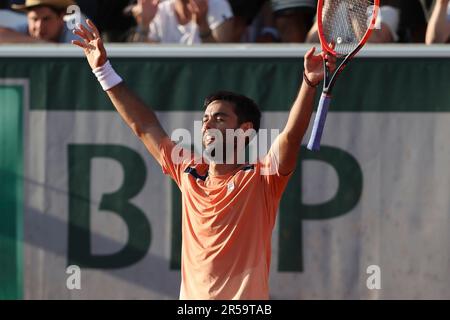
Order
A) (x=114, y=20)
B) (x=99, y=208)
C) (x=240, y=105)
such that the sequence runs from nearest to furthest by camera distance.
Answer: (x=240, y=105) < (x=99, y=208) < (x=114, y=20)

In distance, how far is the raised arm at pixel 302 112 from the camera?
4.03m

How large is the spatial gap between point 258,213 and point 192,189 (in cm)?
30

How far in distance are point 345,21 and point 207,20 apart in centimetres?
227

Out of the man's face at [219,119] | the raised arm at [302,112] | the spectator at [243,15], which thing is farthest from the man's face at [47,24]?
the raised arm at [302,112]

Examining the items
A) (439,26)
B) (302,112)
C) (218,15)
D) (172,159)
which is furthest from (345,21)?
(218,15)

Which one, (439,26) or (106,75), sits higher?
(439,26)

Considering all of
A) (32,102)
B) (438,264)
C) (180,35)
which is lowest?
(438,264)

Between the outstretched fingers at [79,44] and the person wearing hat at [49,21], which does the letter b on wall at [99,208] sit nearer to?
the person wearing hat at [49,21]

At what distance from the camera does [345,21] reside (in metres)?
4.66

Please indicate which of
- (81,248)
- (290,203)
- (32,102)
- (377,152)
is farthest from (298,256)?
(32,102)

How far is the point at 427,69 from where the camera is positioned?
6.20m

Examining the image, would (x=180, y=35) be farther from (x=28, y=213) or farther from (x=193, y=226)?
(x=193, y=226)

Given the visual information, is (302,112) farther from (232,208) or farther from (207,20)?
(207,20)

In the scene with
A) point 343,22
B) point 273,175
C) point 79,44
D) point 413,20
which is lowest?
point 273,175
